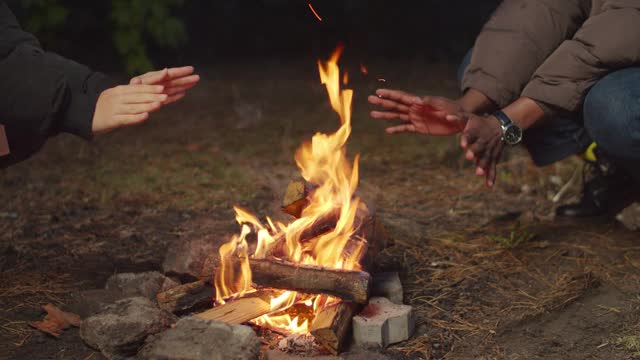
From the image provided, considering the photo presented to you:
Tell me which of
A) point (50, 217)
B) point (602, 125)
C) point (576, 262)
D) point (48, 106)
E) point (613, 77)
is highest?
point (48, 106)

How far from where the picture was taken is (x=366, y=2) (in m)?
9.66

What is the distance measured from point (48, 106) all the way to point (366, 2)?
7.24m

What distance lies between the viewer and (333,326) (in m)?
2.43

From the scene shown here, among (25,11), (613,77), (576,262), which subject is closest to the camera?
(613,77)

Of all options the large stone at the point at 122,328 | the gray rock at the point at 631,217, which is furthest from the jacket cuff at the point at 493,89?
the large stone at the point at 122,328

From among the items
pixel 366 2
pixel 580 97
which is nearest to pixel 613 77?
pixel 580 97

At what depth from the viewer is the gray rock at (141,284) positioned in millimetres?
2893

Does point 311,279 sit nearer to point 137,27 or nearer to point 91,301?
point 91,301

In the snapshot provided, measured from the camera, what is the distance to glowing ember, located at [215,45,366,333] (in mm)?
2699

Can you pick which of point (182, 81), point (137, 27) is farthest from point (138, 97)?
point (137, 27)

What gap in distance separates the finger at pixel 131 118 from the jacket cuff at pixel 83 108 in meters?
0.19

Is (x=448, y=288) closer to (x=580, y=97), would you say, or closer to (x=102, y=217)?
(x=580, y=97)

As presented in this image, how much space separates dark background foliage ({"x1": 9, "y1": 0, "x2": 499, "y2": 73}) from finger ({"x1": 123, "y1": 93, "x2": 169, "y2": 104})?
5536 mm

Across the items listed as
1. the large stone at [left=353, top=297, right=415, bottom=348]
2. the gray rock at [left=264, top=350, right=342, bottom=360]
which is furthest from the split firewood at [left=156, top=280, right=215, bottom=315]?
the large stone at [left=353, top=297, right=415, bottom=348]
